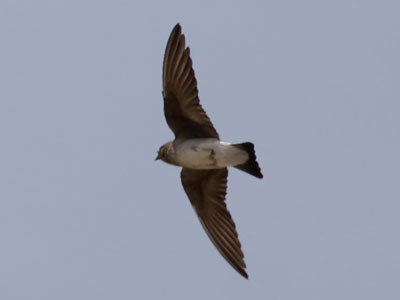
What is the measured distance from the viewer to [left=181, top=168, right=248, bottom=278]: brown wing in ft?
32.9

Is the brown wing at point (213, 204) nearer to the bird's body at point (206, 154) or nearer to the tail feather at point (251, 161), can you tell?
the bird's body at point (206, 154)

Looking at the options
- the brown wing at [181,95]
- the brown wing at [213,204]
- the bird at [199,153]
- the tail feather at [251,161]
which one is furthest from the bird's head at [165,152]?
the tail feather at [251,161]

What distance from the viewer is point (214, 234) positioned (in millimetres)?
10109

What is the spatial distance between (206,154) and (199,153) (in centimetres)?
5

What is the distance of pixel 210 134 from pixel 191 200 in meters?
0.70

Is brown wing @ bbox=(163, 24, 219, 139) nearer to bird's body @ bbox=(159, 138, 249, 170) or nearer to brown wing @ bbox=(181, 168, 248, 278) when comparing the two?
bird's body @ bbox=(159, 138, 249, 170)

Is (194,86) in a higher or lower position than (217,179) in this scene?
higher

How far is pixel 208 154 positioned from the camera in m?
9.54

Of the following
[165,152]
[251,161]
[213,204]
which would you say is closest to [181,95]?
[165,152]

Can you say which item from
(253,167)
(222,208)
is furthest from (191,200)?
(253,167)

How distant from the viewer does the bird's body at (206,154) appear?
9461mm

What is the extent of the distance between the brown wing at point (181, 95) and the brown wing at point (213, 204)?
442mm

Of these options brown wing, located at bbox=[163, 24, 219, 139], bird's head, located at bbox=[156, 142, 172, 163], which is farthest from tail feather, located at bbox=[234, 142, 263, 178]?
bird's head, located at bbox=[156, 142, 172, 163]

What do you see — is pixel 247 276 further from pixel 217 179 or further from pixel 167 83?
pixel 167 83
